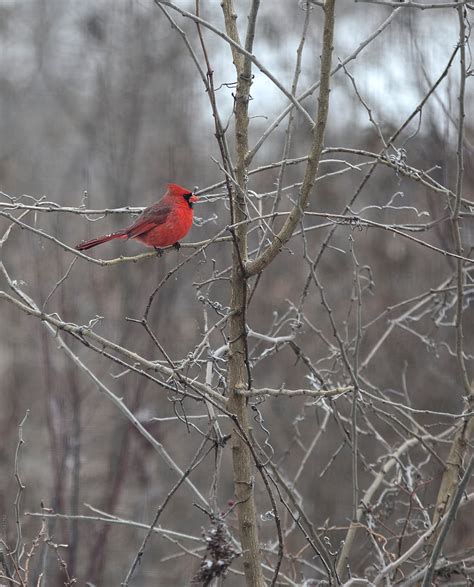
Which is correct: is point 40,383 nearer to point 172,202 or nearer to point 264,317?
point 264,317

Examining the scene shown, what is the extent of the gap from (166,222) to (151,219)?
7 cm

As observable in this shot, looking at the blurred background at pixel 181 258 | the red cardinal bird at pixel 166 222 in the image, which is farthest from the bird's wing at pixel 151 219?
the blurred background at pixel 181 258

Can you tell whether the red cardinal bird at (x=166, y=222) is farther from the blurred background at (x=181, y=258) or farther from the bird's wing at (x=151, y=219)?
the blurred background at (x=181, y=258)

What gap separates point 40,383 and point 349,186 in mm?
3443

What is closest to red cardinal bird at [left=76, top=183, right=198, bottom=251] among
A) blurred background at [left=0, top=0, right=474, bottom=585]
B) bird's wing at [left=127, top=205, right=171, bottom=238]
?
bird's wing at [left=127, top=205, right=171, bottom=238]

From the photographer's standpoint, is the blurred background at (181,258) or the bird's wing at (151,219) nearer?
the bird's wing at (151,219)

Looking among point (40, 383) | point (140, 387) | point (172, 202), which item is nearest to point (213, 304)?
point (172, 202)

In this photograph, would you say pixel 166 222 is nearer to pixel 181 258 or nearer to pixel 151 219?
pixel 151 219

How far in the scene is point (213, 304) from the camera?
237cm

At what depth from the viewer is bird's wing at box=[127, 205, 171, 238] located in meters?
3.45

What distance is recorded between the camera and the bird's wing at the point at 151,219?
3453 millimetres

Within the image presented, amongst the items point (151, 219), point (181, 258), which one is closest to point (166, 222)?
point (151, 219)

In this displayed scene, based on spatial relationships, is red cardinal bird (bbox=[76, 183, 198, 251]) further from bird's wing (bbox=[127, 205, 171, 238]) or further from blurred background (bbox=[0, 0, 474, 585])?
blurred background (bbox=[0, 0, 474, 585])

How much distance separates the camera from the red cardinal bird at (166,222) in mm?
3487
